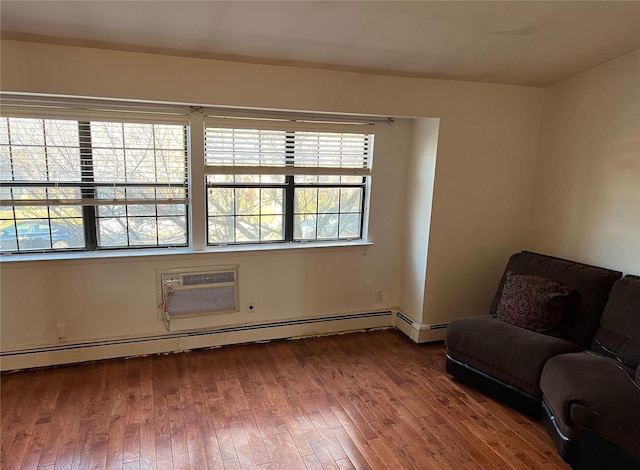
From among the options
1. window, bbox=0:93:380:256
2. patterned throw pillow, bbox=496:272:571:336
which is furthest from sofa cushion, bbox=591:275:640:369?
window, bbox=0:93:380:256

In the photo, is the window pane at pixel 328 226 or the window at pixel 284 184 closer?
the window at pixel 284 184

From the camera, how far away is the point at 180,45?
256 cm

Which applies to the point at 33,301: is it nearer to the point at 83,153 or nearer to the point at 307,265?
the point at 83,153

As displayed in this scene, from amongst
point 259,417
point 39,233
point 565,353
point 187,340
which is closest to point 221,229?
point 187,340

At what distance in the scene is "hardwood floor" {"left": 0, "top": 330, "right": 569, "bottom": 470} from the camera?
2236 millimetres

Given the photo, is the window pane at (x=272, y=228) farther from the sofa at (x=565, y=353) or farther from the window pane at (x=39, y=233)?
the sofa at (x=565, y=353)

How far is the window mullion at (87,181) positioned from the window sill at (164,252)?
119mm

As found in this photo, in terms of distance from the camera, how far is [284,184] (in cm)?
352

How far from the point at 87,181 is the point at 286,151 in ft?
4.89

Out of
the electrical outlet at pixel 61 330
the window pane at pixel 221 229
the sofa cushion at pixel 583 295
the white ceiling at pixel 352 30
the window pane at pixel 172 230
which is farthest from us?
the window pane at pixel 221 229

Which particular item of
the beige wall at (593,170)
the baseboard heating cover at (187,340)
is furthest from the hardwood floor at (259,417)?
the beige wall at (593,170)

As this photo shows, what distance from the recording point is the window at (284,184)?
3.31 meters

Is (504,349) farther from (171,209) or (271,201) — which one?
(171,209)

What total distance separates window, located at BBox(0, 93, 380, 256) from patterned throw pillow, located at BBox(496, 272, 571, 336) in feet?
4.40
